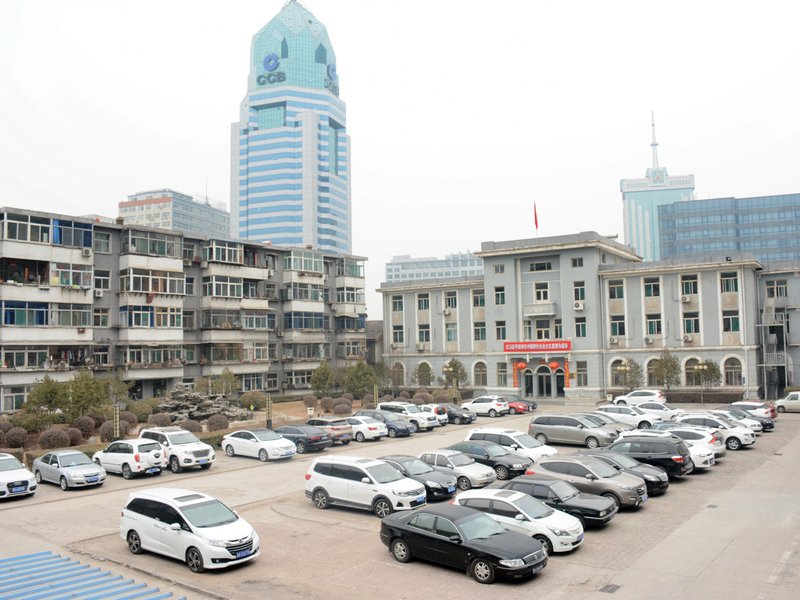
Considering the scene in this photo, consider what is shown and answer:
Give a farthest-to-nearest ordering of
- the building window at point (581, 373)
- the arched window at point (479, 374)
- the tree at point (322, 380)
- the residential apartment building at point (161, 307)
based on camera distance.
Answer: the arched window at point (479, 374)
the building window at point (581, 373)
the tree at point (322, 380)
the residential apartment building at point (161, 307)

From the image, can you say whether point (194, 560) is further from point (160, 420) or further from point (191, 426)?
point (160, 420)

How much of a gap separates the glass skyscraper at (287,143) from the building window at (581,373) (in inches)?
4576

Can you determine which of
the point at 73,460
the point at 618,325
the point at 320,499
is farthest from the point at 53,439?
the point at 618,325

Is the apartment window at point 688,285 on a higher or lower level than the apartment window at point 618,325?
higher

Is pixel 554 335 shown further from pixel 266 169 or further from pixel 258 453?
pixel 266 169

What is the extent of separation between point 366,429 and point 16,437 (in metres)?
17.8

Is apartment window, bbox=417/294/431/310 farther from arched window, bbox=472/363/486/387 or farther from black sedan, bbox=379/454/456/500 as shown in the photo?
black sedan, bbox=379/454/456/500

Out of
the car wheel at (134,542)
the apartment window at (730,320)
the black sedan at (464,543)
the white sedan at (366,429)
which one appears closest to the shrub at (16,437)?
the white sedan at (366,429)

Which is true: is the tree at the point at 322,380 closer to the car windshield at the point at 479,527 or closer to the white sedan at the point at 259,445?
the white sedan at the point at 259,445

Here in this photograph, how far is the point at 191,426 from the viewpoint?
132 ft

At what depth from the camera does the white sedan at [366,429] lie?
38.3 meters

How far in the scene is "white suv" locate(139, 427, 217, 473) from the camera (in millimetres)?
29359

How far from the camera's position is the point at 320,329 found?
228 ft

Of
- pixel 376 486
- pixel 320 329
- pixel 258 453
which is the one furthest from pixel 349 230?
pixel 376 486
